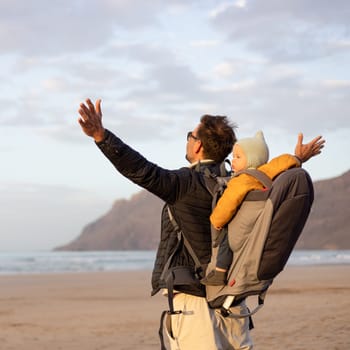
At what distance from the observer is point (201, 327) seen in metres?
3.21

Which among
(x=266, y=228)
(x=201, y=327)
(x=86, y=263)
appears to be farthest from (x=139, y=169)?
(x=86, y=263)

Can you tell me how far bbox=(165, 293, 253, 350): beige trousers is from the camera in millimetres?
3195

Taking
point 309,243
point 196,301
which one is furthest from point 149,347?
point 309,243

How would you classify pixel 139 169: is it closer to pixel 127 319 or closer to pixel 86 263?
pixel 127 319

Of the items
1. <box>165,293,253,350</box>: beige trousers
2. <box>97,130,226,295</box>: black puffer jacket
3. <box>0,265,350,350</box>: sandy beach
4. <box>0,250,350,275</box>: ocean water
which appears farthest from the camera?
<box>0,250,350,275</box>: ocean water

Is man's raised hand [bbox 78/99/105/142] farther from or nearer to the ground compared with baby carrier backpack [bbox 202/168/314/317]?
farther from the ground

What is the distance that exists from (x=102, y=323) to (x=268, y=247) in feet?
27.6

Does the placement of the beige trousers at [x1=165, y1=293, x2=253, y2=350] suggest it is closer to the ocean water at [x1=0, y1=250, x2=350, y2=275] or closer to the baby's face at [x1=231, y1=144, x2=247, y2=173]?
the baby's face at [x1=231, y1=144, x2=247, y2=173]

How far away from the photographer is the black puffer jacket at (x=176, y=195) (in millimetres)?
3068

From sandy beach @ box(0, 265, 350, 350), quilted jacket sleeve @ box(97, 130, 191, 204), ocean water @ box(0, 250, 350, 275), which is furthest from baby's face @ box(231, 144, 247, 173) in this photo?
ocean water @ box(0, 250, 350, 275)

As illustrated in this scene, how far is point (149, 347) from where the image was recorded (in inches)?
333

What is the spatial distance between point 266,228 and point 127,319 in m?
8.82

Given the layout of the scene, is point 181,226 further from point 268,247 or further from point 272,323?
point 272,323

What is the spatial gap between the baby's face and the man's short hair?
0.44 feet
